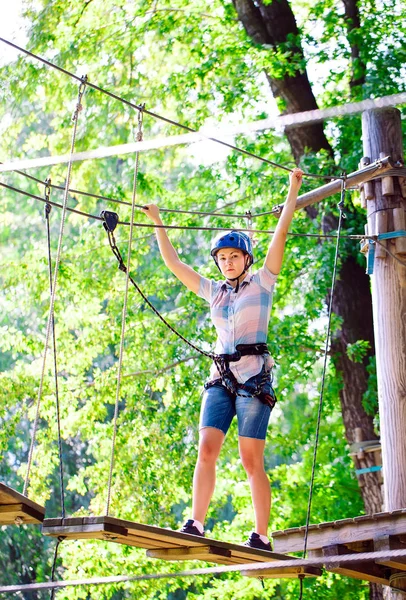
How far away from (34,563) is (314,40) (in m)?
8.89

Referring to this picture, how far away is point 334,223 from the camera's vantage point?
940cm

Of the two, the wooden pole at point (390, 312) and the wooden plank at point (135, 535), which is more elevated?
the wooden pole at point (390, 312)

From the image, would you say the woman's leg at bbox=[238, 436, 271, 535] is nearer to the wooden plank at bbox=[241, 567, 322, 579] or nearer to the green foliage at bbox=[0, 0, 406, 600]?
the wooden plank at bbox=[241, 567, 322, 579]

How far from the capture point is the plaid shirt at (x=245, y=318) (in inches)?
179

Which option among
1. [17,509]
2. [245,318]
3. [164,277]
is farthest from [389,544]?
[164,277]

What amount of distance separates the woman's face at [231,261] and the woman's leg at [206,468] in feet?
2.34

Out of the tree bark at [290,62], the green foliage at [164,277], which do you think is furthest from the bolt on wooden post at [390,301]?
the tree bark at [290,62]

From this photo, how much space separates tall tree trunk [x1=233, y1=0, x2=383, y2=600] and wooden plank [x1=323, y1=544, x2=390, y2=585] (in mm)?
A: 3404

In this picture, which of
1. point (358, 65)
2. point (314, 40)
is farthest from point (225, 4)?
point (358, 65)

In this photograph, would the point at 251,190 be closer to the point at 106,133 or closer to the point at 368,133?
the point at 106,133

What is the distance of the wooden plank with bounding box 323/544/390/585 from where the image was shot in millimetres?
4840

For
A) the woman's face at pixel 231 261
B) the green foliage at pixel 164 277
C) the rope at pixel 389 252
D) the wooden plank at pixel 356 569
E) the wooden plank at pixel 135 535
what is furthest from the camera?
the green foliage at pixel 164 277

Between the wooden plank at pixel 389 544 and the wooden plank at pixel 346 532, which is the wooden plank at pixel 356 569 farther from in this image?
the wooden plank at pixel 389 544

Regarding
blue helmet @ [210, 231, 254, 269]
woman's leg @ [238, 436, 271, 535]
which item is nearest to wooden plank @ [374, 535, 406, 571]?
woman's leg @ [238, 436, 271, 535]
